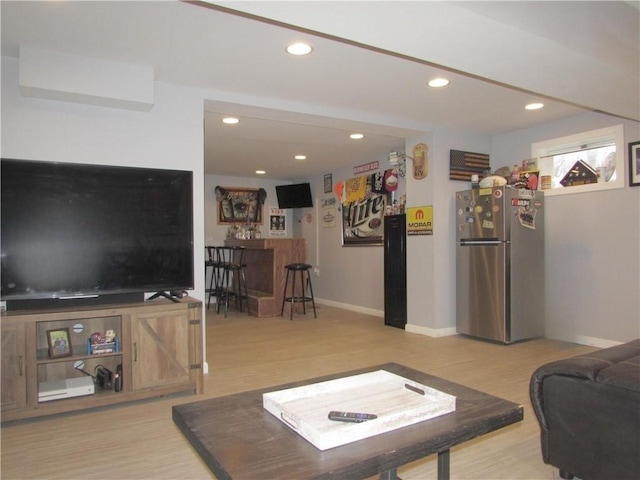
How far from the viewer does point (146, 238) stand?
3.03 meters

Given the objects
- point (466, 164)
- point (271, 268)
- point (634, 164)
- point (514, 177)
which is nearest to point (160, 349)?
point (271, 268)

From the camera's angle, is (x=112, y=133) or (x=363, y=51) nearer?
(x=363, y=51)

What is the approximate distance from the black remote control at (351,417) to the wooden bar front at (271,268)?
5.00 meters

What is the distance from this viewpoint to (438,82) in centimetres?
339

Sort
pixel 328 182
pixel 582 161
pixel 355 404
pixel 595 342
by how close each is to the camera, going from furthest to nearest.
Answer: pixel 328 182 < pixel 582 161 < pixel 595 342 < pixel 355 404

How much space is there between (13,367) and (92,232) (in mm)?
910

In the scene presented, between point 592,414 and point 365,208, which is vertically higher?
point 365,208

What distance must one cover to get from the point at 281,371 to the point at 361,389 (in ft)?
6.76

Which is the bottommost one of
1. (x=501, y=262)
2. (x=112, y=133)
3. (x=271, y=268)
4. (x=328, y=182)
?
(x=271, y=268)

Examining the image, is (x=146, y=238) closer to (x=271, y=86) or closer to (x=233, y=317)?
(x=271, y=86)

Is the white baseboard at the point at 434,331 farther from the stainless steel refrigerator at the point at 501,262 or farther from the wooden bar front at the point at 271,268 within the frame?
the wooden bar front at the point at 271,268

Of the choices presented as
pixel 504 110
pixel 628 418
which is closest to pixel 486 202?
pixel 504 110

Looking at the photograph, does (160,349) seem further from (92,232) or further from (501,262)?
(501,262)

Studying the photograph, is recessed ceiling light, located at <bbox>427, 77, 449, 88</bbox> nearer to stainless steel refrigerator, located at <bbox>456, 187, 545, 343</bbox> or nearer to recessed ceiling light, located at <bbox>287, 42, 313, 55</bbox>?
recessed ceiling light, located at <bbox>287, 42, 313, 55</bbox>
